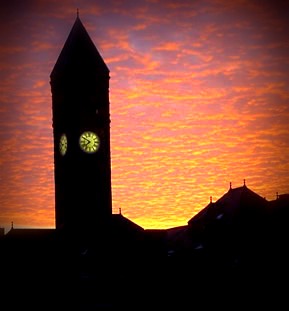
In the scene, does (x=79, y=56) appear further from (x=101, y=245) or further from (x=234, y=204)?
(x=234, y=204)

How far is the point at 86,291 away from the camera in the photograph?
41000 millimetres

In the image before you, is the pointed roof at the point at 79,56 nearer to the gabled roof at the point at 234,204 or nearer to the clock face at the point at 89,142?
the clock face at the point at 89,142

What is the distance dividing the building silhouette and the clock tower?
8 cm

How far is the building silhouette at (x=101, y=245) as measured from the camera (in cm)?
4078

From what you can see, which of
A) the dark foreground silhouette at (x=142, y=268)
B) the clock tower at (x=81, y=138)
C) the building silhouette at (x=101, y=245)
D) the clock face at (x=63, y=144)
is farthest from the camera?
the clock face at (x=63, y=144)

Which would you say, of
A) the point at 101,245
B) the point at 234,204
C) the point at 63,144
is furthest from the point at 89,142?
the point at 234,204

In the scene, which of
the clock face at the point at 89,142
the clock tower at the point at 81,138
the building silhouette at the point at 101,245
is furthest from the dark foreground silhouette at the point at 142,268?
the clock face at the point at 89,142

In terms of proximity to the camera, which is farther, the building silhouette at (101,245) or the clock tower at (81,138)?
the clock tower at (81,138)

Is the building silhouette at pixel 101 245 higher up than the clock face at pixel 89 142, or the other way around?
the clock face at pixel 89 142

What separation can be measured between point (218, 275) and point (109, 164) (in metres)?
12.8

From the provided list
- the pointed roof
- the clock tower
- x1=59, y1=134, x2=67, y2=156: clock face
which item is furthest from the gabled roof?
the pointed roof

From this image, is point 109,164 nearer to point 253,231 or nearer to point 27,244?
point 27,244

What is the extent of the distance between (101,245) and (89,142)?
858 cm

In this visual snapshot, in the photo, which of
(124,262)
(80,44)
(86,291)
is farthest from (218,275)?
(80,44)
